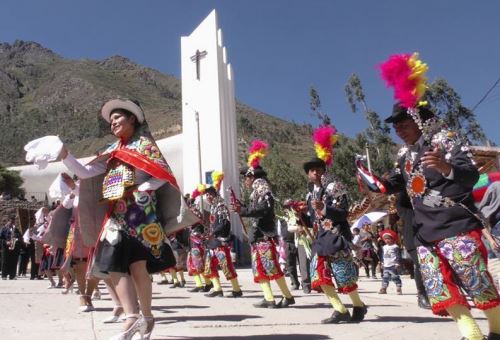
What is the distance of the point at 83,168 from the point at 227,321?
2377 mm

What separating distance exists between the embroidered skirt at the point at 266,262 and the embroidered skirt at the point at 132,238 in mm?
3016

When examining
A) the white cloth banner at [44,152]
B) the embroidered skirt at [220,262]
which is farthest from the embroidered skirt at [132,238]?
the embroidered skirt at [220,262]

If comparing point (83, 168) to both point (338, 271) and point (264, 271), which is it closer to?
point (338, 271)

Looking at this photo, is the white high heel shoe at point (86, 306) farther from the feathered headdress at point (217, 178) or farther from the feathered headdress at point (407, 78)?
the feathered headdress at point (407, 78)

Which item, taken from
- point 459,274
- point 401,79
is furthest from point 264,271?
point 401,79

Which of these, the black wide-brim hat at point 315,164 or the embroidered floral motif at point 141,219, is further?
the black wide-brim hat at point 315,164

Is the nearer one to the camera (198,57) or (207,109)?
(207,109)

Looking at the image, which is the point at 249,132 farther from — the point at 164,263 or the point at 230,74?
the point at 164,263

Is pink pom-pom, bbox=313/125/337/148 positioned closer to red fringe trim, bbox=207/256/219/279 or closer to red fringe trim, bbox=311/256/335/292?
red fringe trim, bbox=311/256/335/292

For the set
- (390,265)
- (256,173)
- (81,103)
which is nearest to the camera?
(256,173)

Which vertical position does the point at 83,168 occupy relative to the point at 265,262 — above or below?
above

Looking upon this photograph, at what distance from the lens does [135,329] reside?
3.68m

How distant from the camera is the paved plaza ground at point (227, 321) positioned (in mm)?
4480

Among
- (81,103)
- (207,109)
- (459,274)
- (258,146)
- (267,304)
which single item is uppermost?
(81,103)
